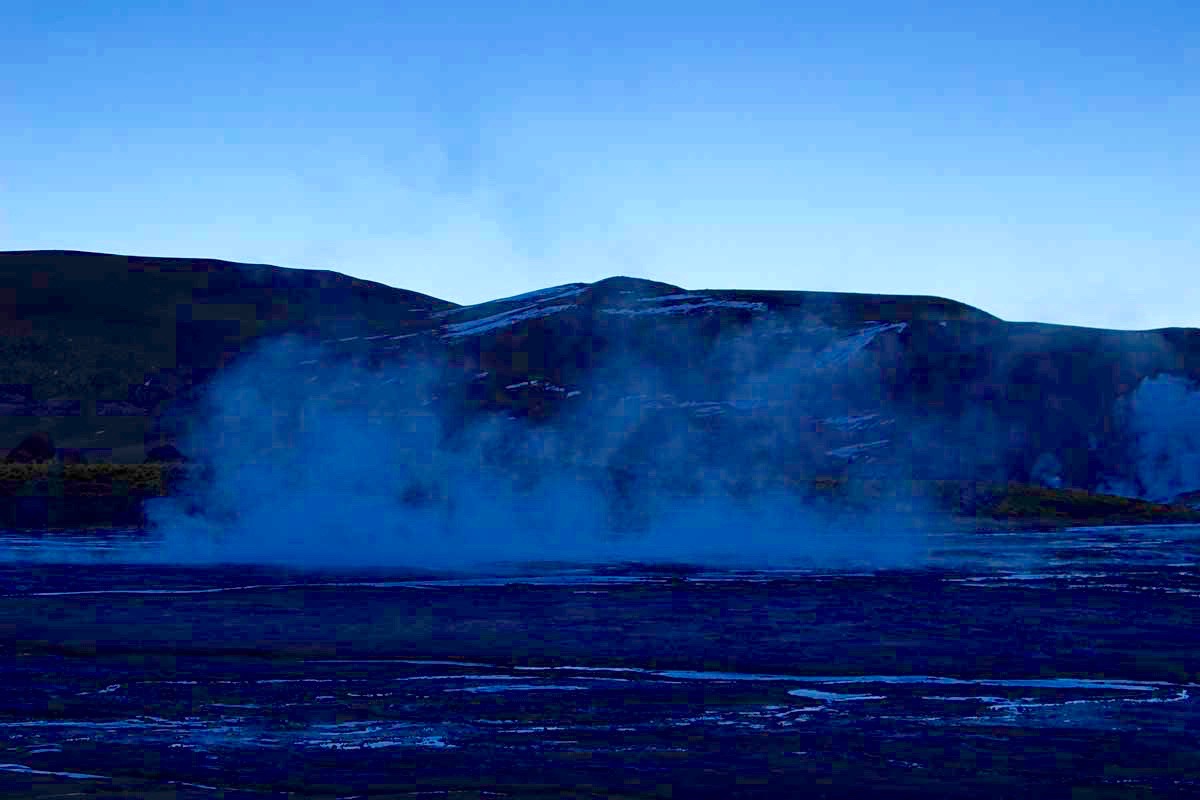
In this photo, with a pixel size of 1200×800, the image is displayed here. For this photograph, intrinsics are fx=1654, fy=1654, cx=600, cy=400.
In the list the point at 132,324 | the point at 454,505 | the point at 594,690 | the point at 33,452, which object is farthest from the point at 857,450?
the point at 132,324

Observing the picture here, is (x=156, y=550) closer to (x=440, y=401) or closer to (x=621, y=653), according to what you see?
(x=621, y=653)

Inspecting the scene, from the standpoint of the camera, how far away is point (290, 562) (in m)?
40.3

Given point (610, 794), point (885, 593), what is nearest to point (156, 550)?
point (885, 593)

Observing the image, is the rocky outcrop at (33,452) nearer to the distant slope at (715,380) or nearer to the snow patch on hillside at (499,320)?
the distant slope at (715,380)

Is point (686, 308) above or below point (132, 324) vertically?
above

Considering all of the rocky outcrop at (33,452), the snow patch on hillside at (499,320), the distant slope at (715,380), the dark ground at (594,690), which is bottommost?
the dark ground at (594,690)

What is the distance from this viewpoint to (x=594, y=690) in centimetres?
1959

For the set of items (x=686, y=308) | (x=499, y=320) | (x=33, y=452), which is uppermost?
(x=686, y=308)

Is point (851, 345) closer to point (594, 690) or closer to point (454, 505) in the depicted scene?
point (454, 505)

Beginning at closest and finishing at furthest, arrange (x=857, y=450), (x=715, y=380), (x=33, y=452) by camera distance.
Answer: (x=33, y=452) → (x=857, y=450) → (x=715, y=380)

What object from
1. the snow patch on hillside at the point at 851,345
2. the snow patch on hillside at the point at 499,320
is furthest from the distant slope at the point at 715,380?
the snow patch on hillside at the point at 499,320

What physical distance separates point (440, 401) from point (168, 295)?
218 feet

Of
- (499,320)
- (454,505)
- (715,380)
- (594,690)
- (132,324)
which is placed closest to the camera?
(594,690)

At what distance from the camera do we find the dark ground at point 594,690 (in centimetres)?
1486
